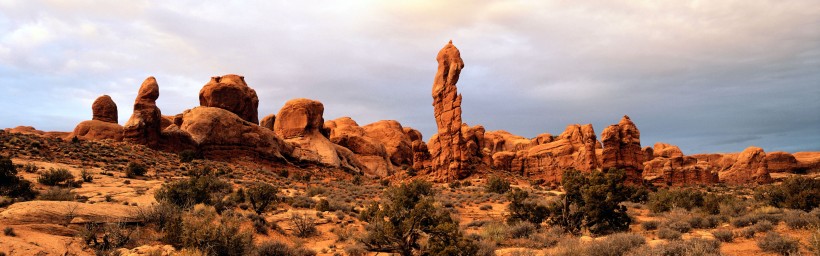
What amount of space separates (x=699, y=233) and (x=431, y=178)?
105ft

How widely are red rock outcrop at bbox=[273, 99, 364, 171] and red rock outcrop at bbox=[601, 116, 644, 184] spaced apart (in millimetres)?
30823

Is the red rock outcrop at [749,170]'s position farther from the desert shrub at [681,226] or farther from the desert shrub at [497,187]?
the desert shrub at [681,226]

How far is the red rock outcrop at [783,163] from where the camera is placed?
220ft

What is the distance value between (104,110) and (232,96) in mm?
12840

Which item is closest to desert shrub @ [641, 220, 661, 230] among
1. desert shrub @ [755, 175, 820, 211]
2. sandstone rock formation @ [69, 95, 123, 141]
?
desert shrub @ [755, 175, 820, 211]

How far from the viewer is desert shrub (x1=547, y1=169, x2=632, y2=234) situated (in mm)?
18469

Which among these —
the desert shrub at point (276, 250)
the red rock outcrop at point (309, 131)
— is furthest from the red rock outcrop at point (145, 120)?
the desert shrub at point (276, 250)

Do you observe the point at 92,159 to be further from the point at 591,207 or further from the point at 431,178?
the point at 591,207

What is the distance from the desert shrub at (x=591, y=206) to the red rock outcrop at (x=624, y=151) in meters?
21.0

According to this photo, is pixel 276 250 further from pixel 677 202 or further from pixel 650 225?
pixel 677 202

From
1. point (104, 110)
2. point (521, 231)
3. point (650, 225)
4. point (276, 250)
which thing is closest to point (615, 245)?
point (521, 231)

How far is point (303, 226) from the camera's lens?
18344mm

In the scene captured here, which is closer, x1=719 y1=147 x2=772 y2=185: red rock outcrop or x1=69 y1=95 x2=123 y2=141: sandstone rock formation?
x1=69 y1=95 x2=123 y2=141: sandstone rock formation

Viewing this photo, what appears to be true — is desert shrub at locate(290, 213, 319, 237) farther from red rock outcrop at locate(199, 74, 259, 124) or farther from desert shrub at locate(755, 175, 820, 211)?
red rock outcrop at locate(199, 74, 259, 124)
